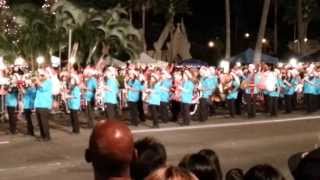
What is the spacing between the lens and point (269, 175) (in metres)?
5.09

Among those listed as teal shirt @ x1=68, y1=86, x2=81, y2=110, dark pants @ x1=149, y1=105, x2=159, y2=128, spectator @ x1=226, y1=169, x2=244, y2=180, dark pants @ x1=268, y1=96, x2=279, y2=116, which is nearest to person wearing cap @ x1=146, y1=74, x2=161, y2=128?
dark pants @ x1=149, y1=105, x2=159, y2=128

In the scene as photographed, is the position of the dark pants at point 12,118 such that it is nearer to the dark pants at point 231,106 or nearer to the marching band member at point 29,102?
the marching band member at point 29,102

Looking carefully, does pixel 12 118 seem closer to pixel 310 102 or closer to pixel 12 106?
pixel 12 106

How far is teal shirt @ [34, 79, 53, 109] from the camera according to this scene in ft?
58.3

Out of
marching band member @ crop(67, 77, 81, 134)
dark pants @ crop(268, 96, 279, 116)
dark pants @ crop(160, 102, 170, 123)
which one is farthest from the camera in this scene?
dark pants @ crop(268, 96, 279, 116)

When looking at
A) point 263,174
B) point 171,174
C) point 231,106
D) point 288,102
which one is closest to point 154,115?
point 231,106

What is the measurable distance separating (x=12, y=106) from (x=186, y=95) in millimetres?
5232

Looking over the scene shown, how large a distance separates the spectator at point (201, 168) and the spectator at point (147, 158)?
6.9 inches

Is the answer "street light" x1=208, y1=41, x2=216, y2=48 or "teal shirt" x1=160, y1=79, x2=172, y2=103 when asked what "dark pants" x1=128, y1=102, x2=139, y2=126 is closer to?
"teal shirt" x1=160, y1=79, x2=172, y2=103

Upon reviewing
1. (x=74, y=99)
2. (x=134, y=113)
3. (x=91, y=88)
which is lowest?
(x=134, y=113)

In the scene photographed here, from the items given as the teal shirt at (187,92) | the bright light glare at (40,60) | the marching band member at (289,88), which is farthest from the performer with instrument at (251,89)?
the bright light glare at (40,60)

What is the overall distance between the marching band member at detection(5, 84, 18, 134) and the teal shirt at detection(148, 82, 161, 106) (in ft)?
13.0

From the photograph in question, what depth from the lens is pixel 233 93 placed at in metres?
25.2

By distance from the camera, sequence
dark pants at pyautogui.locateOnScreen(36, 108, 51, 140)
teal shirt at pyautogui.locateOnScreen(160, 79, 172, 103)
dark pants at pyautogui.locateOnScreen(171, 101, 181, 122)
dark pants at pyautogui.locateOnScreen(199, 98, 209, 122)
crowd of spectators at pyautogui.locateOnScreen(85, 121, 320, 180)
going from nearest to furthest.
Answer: crowd of spectators at pyautogui.locateOnScreen(85, 121, 320, 180) → dark pants at pyautogui.locateOnScreen(36, 108, 51, 140) → teal shirt at pyautogui.locateOnScreen(160, 79, 172, 103) → dark pants at pyautogui.locateOnScreen(199, 98, 209, 122) → dark pants at pyautogui.locateOnScreen(171, 101, 181, 122)
